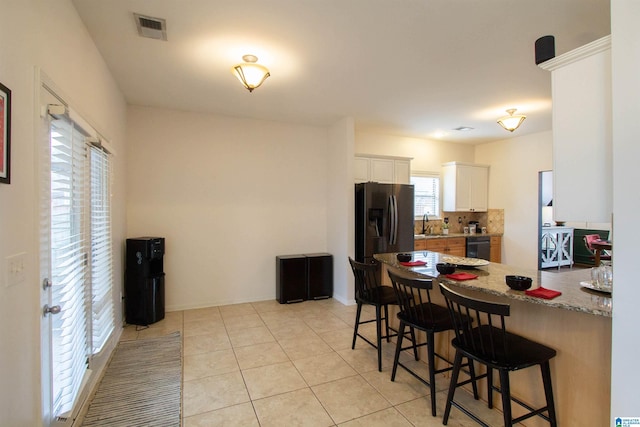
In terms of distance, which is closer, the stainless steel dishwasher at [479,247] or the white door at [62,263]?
the white door at [62,263]

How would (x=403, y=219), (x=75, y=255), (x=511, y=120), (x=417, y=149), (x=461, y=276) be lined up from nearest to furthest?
(x=75, y=255), (x=461, y=276), (x=511, y=120), (x=403, y=219), (x=417, y=149)

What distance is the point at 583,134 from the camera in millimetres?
1656

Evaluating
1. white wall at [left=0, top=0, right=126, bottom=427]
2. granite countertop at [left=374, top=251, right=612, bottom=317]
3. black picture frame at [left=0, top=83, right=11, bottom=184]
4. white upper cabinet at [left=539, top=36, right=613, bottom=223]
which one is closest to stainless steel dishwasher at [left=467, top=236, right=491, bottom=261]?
granite countertop at [left=374, top=251, right=612, bottom=317]

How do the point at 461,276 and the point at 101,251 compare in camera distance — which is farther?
the point at 101,251

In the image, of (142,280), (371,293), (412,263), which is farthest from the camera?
(142,280)

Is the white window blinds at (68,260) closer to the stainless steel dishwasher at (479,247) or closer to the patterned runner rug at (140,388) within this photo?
the patterned runner rug at (140,388)

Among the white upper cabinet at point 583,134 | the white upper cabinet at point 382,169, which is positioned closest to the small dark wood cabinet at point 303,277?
the white upper cabinet at point 382,169

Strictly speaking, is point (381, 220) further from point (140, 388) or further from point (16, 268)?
point (16, 268)

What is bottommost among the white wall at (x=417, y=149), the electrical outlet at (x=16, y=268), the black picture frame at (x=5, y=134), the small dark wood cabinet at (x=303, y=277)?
the small dark wood cabinet at (x=303, y=277)

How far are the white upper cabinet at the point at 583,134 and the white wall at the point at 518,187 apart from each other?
4633 mm

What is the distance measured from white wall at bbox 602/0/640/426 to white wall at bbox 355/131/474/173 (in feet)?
13.9

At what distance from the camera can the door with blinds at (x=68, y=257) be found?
169 cm

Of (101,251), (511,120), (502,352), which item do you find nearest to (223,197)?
(101,251)

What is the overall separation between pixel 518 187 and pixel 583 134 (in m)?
5.01
